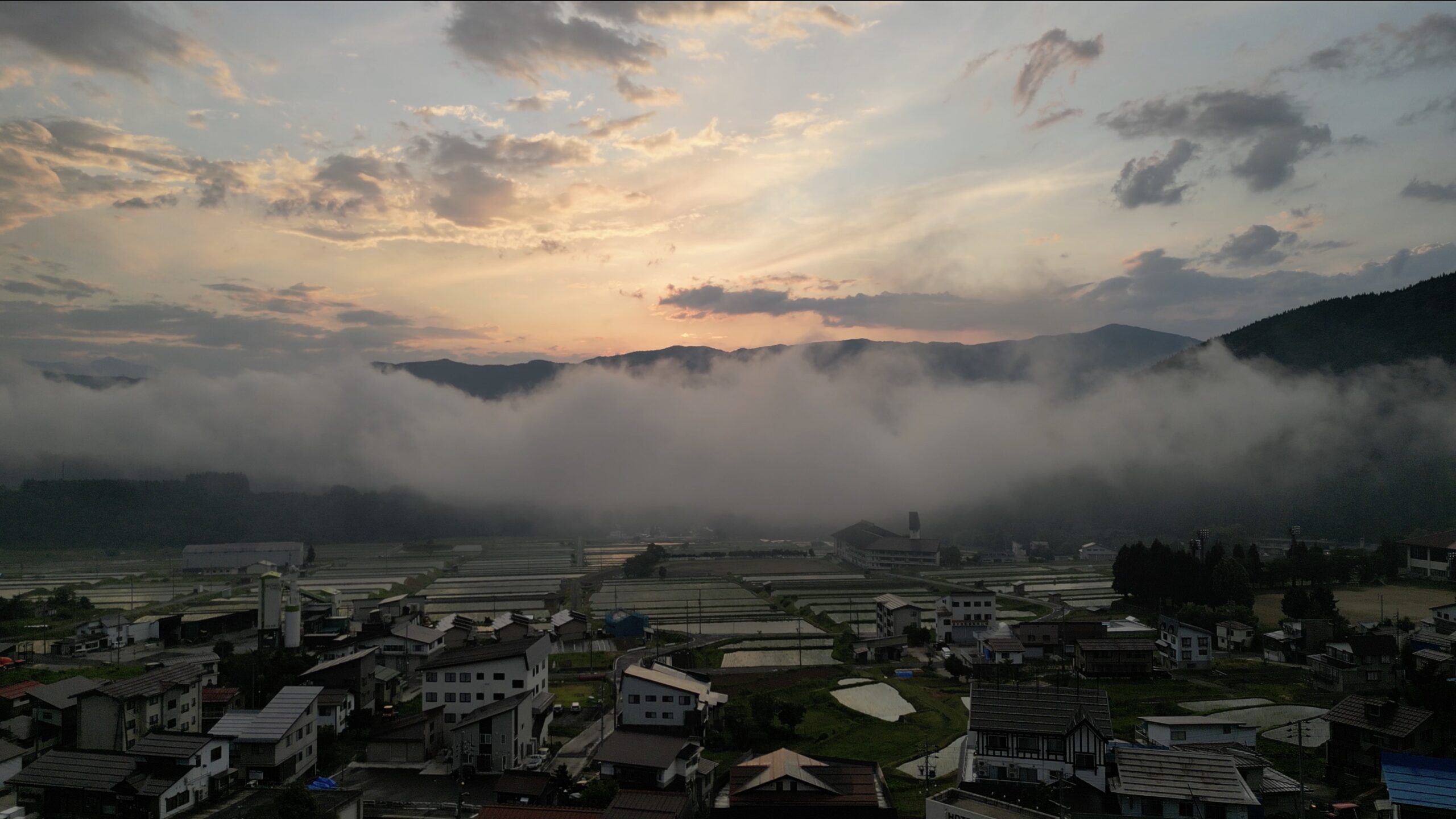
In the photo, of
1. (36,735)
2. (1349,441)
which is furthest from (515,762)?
(1349,441)

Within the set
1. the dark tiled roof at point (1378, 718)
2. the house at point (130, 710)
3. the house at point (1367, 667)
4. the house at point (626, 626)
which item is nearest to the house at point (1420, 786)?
the dark tiled roof at point (1378, 718)

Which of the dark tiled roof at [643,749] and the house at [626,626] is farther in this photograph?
the house at [626,626]

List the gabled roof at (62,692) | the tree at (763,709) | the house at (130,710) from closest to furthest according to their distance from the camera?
the house at (130,710)
the tree at (763,709)
the gabled roof at (62,692)

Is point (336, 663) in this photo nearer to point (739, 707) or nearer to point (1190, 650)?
point (739, 707)

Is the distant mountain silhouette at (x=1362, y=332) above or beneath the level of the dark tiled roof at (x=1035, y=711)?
above

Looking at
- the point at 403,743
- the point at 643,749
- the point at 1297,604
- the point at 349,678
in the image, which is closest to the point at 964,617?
the point at 1297,604

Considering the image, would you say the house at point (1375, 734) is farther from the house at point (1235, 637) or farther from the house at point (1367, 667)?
the house at point (1235, 637)

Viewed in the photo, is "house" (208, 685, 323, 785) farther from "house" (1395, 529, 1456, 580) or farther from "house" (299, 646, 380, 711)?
"house" (1395, 529, 1456, 580)
